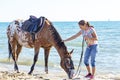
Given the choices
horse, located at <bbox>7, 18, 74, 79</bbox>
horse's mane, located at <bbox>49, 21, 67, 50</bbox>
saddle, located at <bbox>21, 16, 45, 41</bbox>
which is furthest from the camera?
saddle, located at <bbox>21, 16, 45, 41</bbox>

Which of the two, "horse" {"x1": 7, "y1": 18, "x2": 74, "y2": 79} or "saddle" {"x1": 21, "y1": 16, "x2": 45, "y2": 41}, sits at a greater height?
"saddle" {"x1": 21, "y1": 16, "x2": 45, "y2": 41}

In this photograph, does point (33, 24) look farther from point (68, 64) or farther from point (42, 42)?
point (68, 64)

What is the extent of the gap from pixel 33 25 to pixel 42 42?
0.69 metres

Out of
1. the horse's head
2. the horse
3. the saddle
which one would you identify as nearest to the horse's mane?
the horse

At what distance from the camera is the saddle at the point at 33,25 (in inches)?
403

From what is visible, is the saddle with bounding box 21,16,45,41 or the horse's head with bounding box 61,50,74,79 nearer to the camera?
the horse's head with bounding box 61,50,74,79

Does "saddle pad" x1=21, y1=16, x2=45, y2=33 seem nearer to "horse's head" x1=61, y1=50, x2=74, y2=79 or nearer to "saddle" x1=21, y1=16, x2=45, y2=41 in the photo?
"saddle" x1=21, y1=16, x2=45, y2=41

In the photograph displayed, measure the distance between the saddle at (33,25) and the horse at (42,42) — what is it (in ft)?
0.34

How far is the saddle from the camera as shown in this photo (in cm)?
1024

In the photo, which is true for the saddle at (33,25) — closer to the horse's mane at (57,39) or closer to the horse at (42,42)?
the horse at (42,42)

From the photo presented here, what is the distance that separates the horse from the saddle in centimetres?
10

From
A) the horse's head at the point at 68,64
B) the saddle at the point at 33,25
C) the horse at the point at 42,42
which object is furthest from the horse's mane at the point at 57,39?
the saddle at the point at 33,25

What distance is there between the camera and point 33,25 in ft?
34.7

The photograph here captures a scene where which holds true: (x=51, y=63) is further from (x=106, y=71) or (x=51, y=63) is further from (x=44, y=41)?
(x=44, y=41)
